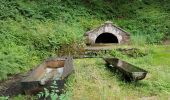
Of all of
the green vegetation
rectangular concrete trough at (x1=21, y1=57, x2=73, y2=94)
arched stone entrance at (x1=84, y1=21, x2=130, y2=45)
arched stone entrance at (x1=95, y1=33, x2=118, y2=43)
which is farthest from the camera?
arched stone entrance at (x1=95, y1=33, x2=118, y2=43)

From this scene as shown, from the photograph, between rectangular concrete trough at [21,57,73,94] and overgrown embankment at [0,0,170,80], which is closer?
rectangular concrete trough at [21,57,73,94]

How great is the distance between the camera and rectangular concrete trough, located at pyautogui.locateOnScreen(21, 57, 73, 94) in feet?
33.7

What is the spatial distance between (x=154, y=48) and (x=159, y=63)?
3521 mm

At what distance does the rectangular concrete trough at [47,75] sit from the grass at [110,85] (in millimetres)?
370

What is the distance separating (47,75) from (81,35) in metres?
7.06

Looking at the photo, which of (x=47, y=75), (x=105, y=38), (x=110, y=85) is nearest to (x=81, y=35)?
(x=105, y=38)

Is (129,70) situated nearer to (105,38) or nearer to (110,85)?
(110,85)

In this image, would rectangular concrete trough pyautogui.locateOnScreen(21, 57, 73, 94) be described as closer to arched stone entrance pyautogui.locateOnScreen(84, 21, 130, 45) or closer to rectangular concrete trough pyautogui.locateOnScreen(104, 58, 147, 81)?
rectangular concrete trough pyautogui.locateOnScreen(104, 58, 147, 81)

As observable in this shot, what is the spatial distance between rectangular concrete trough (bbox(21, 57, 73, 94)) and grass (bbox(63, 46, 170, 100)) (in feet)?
1.21

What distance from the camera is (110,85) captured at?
11469 mm

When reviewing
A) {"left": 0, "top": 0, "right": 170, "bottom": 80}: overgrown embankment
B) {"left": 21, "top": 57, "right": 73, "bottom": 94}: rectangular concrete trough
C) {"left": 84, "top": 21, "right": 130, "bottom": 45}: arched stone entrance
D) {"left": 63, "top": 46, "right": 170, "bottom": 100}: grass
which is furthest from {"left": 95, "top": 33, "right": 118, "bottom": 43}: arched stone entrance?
{"left": 21, "top": 57, "right": 73, "bottom": 94}: rectangular concrete trough

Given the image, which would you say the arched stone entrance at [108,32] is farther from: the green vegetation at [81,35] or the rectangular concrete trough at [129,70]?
the rectangular concrete trough at [129,70]

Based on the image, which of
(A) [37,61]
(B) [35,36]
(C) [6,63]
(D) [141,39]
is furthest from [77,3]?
(C) [6,63]

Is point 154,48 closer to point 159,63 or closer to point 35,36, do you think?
point 159,63
